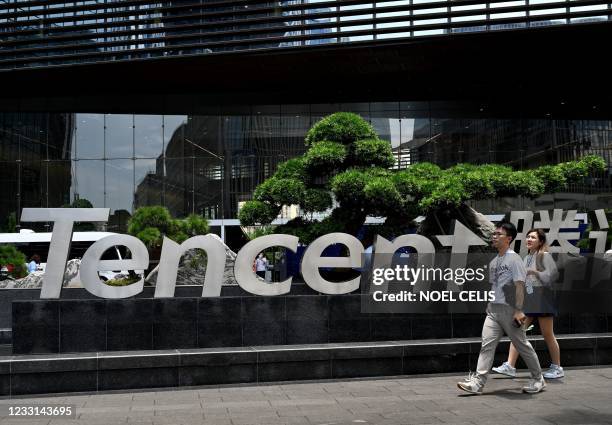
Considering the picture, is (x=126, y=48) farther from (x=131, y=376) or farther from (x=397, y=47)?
(x=131, y=376)

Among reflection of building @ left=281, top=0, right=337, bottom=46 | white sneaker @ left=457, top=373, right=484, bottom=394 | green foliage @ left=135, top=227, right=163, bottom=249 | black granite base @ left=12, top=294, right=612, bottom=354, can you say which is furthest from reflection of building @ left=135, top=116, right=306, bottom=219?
white sneaker @ left=457, top=373, right=484, bottom=394

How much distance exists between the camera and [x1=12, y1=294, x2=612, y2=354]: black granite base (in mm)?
9461

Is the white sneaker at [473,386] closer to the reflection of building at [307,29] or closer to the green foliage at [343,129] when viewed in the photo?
the green foliage at [343,129]

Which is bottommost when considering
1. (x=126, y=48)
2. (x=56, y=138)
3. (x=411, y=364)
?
(x=411, y=364)

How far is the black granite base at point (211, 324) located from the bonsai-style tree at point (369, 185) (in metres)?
3.56

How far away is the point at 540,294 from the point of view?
8812 mm

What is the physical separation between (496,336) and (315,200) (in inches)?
261

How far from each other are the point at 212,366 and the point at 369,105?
24.4 m

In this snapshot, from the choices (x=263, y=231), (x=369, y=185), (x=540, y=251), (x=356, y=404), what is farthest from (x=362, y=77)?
(x=356, y=404)

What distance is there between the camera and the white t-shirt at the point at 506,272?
7.80 metres

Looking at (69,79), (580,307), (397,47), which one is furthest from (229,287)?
(69,79)

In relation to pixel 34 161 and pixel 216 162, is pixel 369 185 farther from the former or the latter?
pixel 34 161

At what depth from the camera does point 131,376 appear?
888 cm

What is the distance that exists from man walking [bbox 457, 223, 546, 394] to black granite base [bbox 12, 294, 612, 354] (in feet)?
7.54
